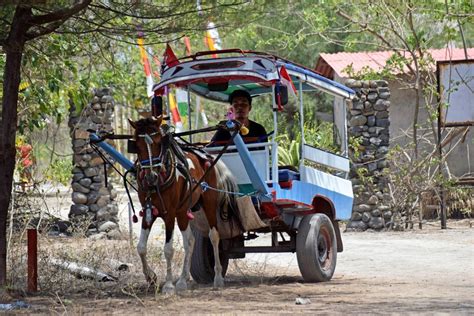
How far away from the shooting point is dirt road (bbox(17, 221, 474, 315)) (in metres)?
9.74

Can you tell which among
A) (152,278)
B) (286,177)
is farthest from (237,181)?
(152,278)

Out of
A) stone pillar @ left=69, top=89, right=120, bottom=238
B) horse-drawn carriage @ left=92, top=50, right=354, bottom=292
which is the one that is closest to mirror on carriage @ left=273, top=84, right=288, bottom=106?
horse-drawn carriage @ left=92, top=50, right=354, bottom=292

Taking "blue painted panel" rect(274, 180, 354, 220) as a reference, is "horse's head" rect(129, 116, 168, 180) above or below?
above

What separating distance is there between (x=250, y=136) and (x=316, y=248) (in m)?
1.59

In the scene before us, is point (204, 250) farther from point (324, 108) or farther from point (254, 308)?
point (324, 108)

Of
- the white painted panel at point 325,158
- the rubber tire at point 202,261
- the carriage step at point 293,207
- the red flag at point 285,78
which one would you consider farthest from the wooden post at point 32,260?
the white painted panel at point 325,158

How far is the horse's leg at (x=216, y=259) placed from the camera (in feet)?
38.9

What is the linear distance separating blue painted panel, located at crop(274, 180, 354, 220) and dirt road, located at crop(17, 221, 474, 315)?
0.89 m

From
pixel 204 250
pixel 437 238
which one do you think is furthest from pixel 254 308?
pixel 437 238

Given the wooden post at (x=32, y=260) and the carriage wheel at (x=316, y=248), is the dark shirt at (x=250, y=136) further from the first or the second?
the wooden post at (x=32, y=260)

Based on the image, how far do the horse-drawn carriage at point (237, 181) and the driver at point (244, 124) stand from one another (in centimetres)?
21

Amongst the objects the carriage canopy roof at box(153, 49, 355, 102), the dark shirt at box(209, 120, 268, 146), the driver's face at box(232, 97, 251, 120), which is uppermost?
the carriage canopy roof at box(153, 49, 355, 102)

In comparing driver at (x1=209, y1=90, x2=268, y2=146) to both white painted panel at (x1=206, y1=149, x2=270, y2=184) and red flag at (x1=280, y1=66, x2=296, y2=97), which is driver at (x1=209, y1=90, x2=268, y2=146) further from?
red flag at (x1=280, y1=66, x2=296, y2=97)

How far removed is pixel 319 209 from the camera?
43.8 feet
